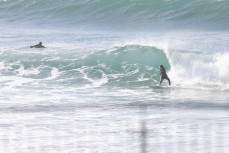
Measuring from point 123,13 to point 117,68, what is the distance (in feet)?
62.8

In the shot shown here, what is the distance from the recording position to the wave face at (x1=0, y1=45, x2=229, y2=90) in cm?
2938

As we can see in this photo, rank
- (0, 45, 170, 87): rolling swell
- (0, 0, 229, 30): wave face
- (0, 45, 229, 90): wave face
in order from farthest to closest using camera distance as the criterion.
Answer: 1. (0, 0, 229, 30): wave face
2. (0, 45, 170, 87): rolling swell
3. (0, 45, 229, 90): wave face

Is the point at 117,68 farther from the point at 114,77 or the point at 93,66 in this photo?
the point at 114,77

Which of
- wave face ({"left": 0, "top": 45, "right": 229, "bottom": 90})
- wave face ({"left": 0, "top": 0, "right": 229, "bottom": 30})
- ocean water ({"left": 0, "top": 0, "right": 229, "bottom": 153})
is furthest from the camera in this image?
wave face ({"left": 0, "top": 0, "right": 229, "bottom": 30})

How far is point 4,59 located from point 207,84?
10094 millimetres

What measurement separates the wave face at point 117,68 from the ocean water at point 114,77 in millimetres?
38

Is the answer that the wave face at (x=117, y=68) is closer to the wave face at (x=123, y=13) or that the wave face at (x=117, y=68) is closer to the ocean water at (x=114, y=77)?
the ocean water at (x=114, y=77)

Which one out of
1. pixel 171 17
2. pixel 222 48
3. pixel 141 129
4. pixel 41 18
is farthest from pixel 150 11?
pixel 141 129

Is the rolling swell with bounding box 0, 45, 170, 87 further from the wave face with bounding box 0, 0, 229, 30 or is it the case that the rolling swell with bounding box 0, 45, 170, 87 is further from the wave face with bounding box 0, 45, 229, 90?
the wave face with bounding box 0, 0, 229, 30

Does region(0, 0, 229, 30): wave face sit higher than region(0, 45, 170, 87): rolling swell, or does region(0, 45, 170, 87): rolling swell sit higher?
region(0, 0, 229, 30): wave face

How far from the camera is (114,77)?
3081 centimetres

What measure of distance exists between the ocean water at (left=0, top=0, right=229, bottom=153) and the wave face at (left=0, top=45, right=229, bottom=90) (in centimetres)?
4

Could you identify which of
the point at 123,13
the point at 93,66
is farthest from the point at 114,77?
the point at 123,13

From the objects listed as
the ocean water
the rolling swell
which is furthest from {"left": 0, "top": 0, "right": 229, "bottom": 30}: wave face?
the rolling swell
